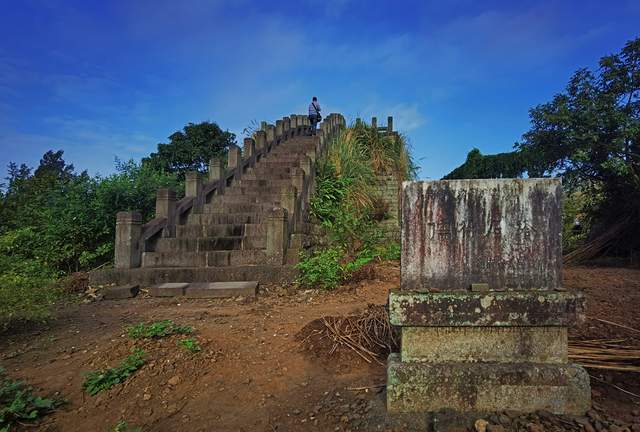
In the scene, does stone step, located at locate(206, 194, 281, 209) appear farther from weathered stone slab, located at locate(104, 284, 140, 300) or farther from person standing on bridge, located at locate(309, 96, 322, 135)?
person standing on bridge, located at locate(309, 96, 322, 135)

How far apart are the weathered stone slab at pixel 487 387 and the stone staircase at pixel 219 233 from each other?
15.8 feet

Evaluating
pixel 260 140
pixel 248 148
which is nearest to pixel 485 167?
pixel 260 140

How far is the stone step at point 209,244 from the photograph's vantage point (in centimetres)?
820

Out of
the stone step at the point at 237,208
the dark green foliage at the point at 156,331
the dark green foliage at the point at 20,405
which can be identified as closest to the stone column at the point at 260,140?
the stone step at the point at 237,208

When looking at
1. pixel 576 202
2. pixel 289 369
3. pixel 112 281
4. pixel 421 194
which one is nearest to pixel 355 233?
pixel 112 281

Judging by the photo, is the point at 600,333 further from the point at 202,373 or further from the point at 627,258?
the point at 627,258

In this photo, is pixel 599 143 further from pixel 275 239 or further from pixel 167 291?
pixel 167 291

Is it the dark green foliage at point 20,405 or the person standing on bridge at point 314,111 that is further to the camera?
the person standing on bridge at point 314,111

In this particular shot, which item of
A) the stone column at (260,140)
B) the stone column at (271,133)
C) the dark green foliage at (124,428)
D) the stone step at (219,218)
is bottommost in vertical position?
the dark green foliage at (124,428)

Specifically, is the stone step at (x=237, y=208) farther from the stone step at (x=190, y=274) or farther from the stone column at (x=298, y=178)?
the stone step at (x=190, y=274)

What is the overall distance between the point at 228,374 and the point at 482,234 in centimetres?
237

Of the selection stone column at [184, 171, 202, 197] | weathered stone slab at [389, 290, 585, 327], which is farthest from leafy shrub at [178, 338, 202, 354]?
stone column at [184, 171, 202, 197]

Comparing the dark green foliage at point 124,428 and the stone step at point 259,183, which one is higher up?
the stone step at point 259,183

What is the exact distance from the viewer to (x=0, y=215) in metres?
9.13
